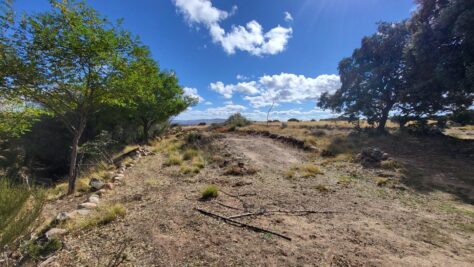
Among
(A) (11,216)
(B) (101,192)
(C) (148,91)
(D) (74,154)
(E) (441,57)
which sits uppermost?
(E) (441,57)

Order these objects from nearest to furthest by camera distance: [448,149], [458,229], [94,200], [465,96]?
[458,229]
[94,200]
[448,149]
[465,96]

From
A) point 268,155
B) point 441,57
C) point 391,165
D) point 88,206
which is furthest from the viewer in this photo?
point 268,155

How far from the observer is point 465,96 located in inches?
547

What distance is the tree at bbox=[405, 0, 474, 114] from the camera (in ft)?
33.8

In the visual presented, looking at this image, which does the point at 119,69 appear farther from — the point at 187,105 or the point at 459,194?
the point at 187,105

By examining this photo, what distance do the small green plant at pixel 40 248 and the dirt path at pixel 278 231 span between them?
6.7 inches

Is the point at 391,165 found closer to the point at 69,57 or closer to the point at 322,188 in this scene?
the point at 322,188

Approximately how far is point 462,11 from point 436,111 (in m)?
6.99

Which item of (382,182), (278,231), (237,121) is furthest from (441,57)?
(237,121)

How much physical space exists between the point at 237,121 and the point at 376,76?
16925mm

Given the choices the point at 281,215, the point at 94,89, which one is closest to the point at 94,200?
the point at 94,89

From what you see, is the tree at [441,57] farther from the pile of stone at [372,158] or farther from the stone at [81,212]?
the stone at [81,212]

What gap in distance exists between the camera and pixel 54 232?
4.22m

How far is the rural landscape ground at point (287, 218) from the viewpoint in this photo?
356 centimetres
